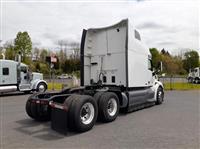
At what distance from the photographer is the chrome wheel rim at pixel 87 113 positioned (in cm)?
655

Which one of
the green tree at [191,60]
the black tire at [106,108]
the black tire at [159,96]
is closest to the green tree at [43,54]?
the green tree at [191,60]

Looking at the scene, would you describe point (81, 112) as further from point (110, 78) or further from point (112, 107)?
point (110, 78)

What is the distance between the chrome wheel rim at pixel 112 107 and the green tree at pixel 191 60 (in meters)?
70.7

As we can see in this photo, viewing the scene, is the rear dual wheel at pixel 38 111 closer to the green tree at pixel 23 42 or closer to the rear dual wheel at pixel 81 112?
the rear dual wheel at pixel 81 112

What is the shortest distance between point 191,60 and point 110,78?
71.4 metres

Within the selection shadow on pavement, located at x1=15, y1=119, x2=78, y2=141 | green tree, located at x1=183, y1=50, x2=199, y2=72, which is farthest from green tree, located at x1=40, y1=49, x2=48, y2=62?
shadow on pavement, located at x1=15, y1=119, x2=78, y2=141

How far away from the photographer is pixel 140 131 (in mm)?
6266

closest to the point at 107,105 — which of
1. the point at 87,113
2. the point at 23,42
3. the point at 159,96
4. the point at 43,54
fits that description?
the point at 87,113

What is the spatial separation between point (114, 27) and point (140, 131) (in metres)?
4.85

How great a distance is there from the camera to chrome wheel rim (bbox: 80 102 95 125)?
6547mm

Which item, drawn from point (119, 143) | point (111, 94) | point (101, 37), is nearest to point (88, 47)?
point (101, 37)

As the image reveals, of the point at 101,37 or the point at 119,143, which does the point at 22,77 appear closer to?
the point at 101,37

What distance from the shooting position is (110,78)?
9.62 m

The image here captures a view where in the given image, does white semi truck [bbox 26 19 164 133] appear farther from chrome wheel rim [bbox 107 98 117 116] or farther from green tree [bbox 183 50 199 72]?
green tree [bbox 183 50 199 72]
